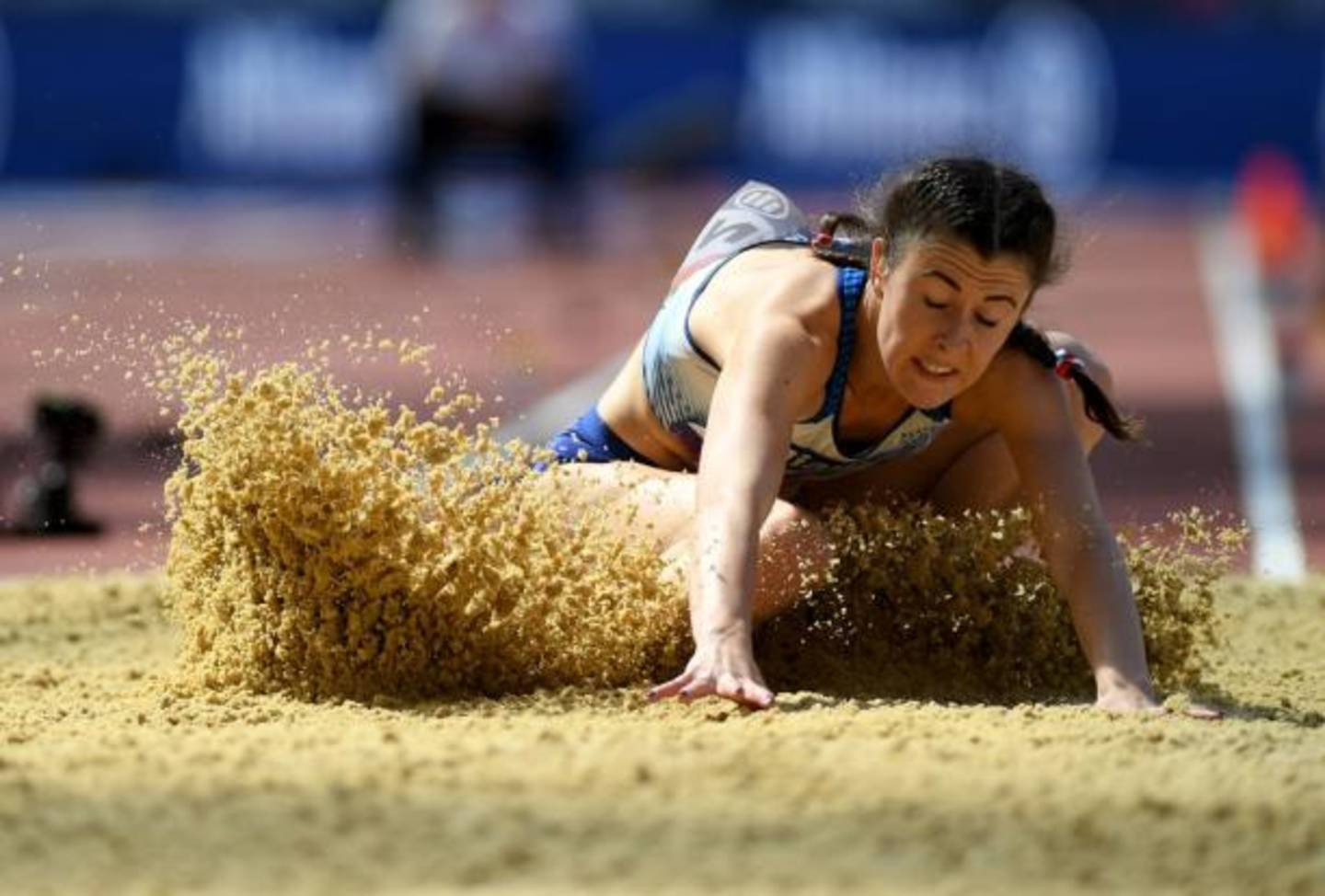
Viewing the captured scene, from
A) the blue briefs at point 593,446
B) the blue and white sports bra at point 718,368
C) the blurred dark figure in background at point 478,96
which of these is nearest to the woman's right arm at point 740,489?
the blue and white sports bra at point 718,368

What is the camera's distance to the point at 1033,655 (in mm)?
5043

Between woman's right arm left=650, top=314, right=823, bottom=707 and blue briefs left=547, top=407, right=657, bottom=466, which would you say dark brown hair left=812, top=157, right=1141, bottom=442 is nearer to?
woman's right arm left=650, top=314, right=823, bottom=707

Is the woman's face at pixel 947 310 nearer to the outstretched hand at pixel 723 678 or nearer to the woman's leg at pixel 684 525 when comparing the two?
the woman's leg at pixel 684 525

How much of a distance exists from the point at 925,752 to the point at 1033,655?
1.07m

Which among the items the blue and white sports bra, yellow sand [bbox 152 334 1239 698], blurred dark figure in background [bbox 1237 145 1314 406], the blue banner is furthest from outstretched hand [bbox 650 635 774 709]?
the blue banner

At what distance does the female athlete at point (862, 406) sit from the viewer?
14.7 ft

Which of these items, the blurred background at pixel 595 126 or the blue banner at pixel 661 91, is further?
the blue banner at pixel 661 91

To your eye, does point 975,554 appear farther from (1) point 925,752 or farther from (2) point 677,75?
(2) point 677,75

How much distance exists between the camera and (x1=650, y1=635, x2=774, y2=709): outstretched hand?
4.33 meters

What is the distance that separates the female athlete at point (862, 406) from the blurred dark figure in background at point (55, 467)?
1.95 m

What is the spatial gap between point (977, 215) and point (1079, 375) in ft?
2.01

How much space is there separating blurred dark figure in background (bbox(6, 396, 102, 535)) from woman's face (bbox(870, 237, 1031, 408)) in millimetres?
2833

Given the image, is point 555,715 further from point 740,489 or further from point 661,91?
point 661,91

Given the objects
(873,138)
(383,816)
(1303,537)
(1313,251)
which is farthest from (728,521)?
(873,138)
